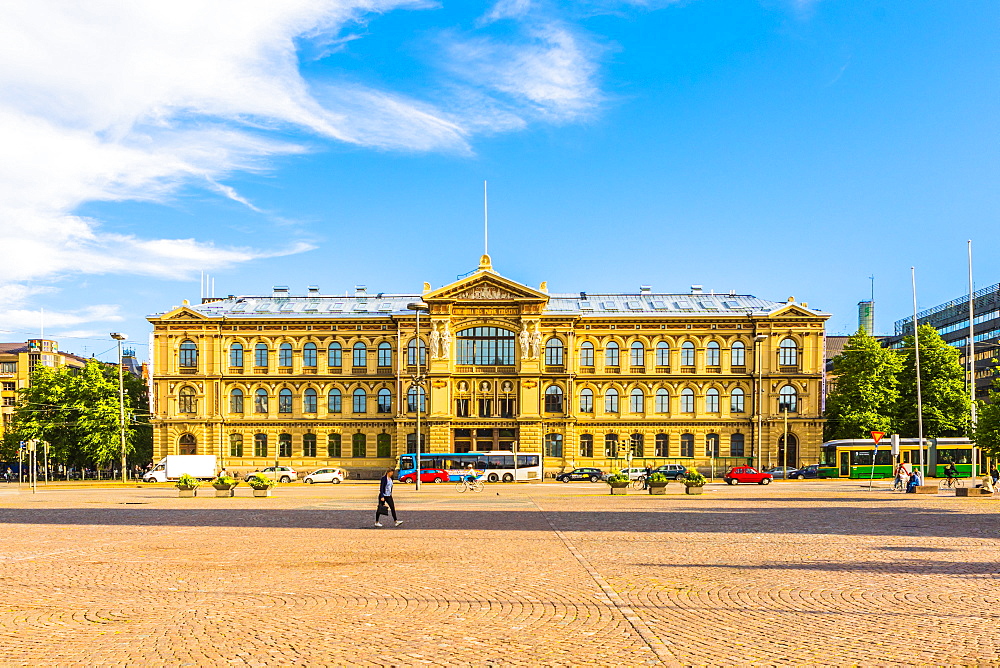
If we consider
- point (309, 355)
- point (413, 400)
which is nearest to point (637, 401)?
point (413, 400)

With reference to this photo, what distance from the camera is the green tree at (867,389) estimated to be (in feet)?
278

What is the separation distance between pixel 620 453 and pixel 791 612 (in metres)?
75.7

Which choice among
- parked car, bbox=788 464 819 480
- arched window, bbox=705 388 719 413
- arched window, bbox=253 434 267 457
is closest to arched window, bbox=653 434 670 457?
arched window, bbox=705 388 719 413

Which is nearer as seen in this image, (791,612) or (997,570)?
(791,612)

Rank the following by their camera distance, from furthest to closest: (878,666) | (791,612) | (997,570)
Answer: (997,570), (791,612), (878,666)

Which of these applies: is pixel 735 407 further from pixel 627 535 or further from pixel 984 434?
pixel 627 535

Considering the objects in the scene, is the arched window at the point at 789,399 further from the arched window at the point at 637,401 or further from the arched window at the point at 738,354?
the arched window at the point at 637,401

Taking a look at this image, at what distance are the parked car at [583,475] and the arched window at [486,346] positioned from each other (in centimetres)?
1349

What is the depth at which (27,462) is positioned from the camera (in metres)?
105

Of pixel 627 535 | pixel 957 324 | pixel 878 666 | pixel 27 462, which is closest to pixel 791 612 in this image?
pixel 878 666

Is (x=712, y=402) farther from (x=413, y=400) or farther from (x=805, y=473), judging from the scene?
(x=413, y=400)

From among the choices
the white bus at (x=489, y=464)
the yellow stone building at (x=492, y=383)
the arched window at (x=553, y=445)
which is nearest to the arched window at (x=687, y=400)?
the yellow stone building at (x=492, y=383)

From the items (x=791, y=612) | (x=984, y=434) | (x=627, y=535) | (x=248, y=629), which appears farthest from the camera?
(x=984, y=434)

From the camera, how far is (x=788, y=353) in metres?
89.8
